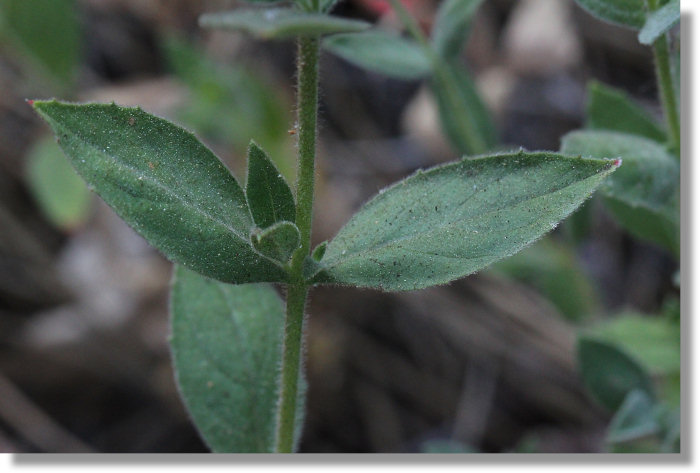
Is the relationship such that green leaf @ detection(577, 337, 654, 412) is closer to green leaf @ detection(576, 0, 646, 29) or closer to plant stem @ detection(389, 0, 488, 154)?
plant stem @ detection(389, 0, 488, 154)

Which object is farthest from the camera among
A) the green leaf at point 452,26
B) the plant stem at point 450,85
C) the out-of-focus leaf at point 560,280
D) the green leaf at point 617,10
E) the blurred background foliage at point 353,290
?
the blurred background foliage at point 353,290

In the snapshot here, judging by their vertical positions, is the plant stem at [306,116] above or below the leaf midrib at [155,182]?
above

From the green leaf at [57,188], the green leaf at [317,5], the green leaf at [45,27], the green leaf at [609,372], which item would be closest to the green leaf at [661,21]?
the green leaf at [317,5]

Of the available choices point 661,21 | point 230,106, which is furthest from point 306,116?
point 230,106

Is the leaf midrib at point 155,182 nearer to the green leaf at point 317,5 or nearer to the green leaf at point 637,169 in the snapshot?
the green leaf at point 317,5

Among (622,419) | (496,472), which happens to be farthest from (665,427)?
(496,472)

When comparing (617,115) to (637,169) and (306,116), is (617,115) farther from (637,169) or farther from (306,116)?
(306,116)
